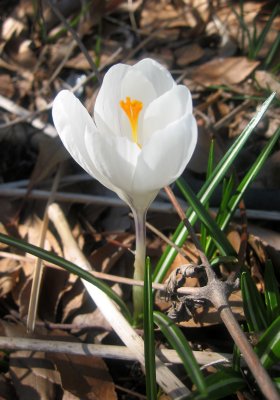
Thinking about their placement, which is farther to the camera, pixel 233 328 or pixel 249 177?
pixel 249 177

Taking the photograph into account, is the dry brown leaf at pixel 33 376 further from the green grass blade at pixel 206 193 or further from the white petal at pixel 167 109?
the white petal at pixel 167 109

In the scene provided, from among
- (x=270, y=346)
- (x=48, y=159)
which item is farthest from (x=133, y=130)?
(x=48, y=159)

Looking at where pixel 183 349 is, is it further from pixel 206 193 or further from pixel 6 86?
pixel 6 86

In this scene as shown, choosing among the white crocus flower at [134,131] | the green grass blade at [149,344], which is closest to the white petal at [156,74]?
the white crocus flower at [134,131]

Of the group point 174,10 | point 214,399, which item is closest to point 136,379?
point 214,399

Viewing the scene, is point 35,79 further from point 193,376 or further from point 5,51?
point 193,376

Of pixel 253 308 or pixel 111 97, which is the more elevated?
pixel 111 97
